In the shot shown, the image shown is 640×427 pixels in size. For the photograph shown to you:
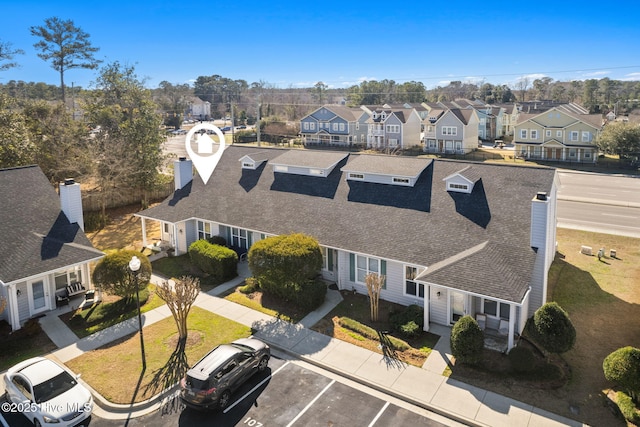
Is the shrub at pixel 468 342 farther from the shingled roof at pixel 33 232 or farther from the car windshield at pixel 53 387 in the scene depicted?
the shingled roof at pixel 33 232

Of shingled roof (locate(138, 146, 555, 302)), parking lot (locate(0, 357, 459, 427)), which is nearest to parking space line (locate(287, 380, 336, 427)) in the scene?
parking lot (locate(0, 357, 459, 427))

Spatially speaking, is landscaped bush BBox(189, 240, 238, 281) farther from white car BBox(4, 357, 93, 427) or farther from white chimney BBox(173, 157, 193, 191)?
white car BBox(4, 357, 93, 427)

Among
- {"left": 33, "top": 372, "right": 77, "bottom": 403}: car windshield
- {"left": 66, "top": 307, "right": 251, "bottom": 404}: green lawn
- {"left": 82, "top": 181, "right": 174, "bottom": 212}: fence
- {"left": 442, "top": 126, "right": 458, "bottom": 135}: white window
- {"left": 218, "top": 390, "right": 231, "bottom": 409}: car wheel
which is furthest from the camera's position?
{"left": 442, "top": 126, "right": 458, "bottom": 135}: white window

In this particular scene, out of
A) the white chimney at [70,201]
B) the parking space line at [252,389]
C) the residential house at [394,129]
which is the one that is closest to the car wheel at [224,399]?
the parking space line at [252,389]

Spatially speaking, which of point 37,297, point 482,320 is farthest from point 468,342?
point 37,297

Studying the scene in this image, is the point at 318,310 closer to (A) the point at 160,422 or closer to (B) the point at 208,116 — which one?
(A) the point at 160,422

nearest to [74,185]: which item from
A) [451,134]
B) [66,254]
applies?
[66,254]

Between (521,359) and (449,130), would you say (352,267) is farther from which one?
(449,130)
